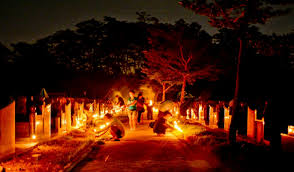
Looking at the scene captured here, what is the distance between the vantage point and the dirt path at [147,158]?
26.0 feet

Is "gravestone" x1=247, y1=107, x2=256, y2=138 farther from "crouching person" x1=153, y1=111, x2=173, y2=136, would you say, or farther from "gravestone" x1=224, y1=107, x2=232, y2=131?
"crouching person" x1=153, y1=111, x2=173, y2=136

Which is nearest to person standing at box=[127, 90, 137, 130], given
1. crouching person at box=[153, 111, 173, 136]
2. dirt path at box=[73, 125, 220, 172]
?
crouching person at box=[153, 111, 173, 136]

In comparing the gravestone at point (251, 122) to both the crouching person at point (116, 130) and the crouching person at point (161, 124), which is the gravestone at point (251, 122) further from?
the crouching person at point (116, 130)

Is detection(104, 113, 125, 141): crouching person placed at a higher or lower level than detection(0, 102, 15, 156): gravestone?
lower

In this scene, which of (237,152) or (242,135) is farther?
(242,135)

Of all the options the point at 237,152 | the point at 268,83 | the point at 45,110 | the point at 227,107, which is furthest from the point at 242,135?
the point at 268,83

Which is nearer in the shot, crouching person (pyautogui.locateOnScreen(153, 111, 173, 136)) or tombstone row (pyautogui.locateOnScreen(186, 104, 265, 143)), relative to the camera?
tombstone row (pyautogui.locateOnScreen(186, 104, 265, 143))

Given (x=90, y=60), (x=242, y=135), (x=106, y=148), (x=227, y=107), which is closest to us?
(x=106, y=148)

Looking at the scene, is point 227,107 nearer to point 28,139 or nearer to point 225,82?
point 28,139

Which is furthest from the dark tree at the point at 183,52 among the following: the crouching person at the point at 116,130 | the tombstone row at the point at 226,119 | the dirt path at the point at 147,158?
the dirt path at the point at 147,158

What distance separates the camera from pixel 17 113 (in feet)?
41.2

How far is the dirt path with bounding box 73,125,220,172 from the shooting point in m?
7.92

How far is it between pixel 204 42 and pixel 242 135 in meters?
10.4

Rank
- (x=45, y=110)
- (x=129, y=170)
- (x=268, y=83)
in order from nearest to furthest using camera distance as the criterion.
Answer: (x=129, y=170) → (x=45, y=110) → (x=268, y=83)
